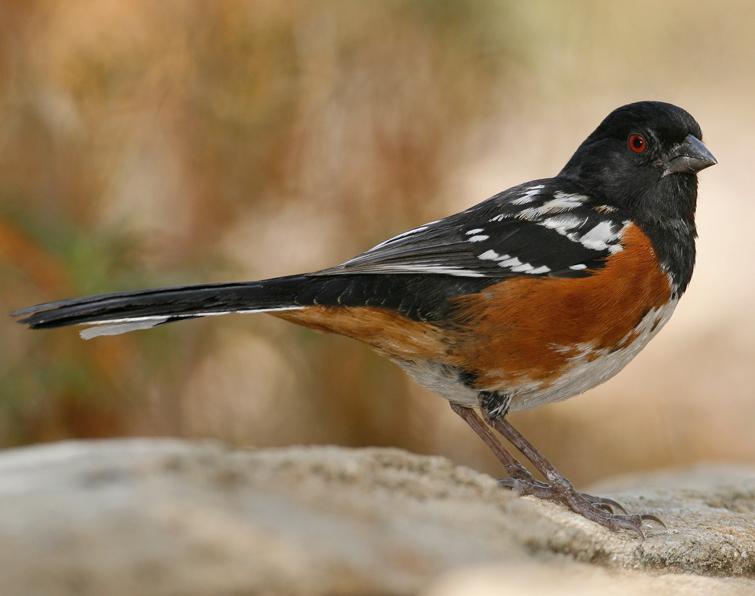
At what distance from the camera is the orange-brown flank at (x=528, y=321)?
318 centimetres

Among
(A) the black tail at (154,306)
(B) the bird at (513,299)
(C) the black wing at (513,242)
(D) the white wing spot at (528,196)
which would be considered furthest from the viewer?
(D) the white wing spot at (528,196)

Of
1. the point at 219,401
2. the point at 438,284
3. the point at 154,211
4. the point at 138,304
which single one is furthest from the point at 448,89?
the point at 138,304

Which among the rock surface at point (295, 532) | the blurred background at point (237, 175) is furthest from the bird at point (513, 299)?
the blurred background at point (237, 175)

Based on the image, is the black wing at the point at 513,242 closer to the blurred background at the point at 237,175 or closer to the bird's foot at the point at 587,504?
the bird's foot at the point at 587,504

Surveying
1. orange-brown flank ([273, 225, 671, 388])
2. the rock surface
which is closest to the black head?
orange-brown flank ([273, 225, 671, 388])

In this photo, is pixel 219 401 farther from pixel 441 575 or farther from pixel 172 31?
pixel 441 575

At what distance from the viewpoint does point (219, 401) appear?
554 cm

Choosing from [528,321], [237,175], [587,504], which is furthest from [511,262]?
[237,175]

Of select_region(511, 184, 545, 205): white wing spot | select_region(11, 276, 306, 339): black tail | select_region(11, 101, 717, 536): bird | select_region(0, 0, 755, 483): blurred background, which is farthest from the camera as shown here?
select_region(0, 0, 755, 483): blurred background

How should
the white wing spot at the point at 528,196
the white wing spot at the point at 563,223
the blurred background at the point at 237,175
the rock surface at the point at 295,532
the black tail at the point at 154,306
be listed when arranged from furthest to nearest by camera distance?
1. the blurred background at the point at 237,175
2. the white wing spot at the point at 528,196
3. the white wing spot at the point at 563,223
4. the black tail at the point at 154,306
5. the rock surface at the point at 295,532

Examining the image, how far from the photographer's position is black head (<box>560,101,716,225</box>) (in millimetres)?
3459

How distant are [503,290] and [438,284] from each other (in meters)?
0.20

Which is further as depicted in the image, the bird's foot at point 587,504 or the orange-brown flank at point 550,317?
the orange-brown flank at point 550,317

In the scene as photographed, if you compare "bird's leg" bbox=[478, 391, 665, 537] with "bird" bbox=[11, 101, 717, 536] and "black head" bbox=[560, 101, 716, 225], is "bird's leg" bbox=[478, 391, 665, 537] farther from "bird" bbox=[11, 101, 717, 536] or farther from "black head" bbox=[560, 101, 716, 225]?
"black head" bbox=[560, 101, 716, 225]
